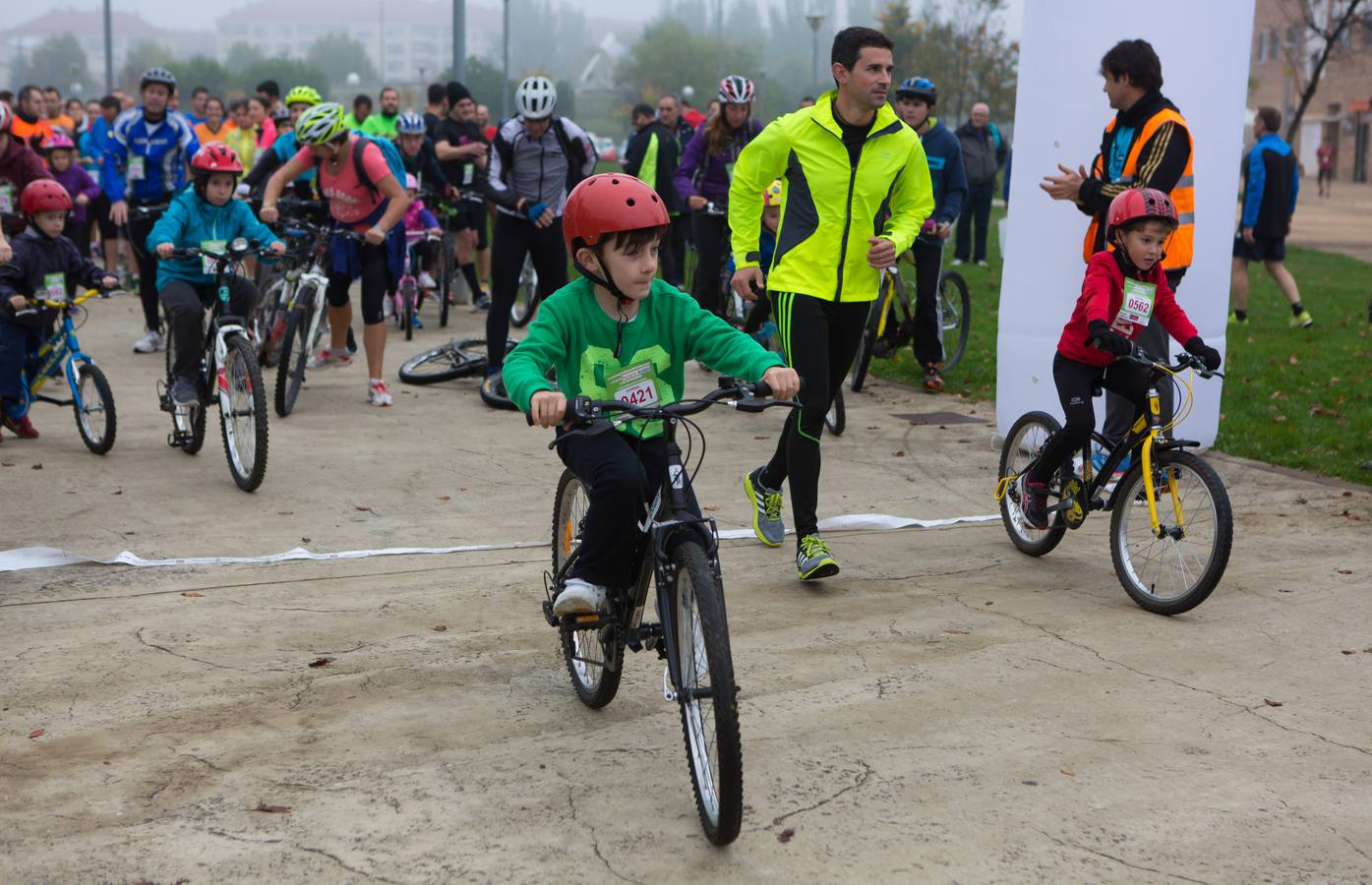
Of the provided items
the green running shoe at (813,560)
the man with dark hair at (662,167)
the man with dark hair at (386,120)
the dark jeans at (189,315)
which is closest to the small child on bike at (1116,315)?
the green running shoe at (813,560)

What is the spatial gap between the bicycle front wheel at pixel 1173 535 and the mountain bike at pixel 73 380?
5.68 metres

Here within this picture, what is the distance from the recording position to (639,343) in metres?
4.69

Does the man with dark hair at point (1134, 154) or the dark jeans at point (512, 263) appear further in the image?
the dark jeans at point (512, 263)

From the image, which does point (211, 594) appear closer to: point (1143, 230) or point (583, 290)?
point (583, 290)

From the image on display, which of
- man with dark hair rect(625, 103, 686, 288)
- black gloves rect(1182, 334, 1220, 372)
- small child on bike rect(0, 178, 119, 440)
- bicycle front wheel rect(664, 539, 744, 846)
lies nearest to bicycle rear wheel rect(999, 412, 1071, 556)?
black gloves rect(1182, 334, 1220, 372)

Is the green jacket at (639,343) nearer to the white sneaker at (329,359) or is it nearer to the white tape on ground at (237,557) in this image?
the white tape on ground at (237,557)

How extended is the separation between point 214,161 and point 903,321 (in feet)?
17.4

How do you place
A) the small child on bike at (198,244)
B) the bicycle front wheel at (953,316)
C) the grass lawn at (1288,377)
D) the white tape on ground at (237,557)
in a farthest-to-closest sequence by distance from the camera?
the bicycle front wheel at (953,316) < the grass lawn at (1288,377) < the small child on bike at (198,244) < the white tape on ground at (237,557)

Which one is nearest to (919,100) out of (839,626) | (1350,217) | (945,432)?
(945,432)

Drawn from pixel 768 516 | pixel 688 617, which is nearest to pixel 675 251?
pixel 768 516

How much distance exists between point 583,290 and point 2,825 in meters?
2.15

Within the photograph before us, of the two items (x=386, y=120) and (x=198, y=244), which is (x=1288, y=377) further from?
(x=386, y=120)

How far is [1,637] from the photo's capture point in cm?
560

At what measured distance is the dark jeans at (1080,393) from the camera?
21.4 ft
